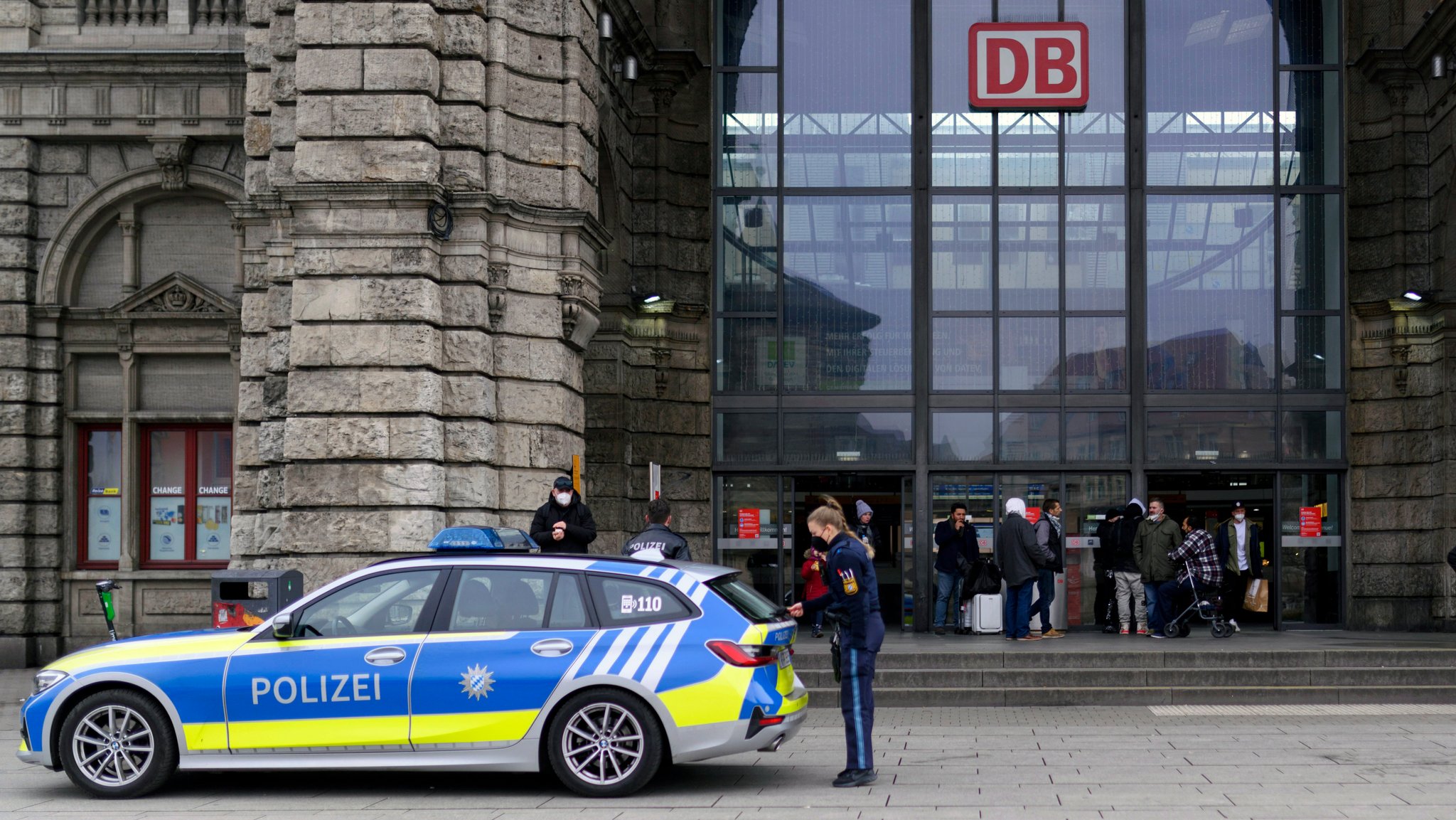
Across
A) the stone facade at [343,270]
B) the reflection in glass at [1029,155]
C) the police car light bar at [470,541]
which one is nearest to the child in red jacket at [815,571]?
the stone facade at [343,270]

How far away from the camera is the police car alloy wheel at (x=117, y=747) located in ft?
31.1

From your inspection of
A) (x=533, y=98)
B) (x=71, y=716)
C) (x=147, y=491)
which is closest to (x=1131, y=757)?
(x=71, y=716)

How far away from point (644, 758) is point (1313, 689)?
26.5 feet

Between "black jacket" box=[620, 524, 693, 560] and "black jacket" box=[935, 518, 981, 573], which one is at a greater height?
"black jacket" box=[620, 524, 693, 560]

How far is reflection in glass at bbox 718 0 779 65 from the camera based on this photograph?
73.0 feet

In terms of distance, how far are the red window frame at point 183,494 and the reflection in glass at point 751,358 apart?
6.72 m

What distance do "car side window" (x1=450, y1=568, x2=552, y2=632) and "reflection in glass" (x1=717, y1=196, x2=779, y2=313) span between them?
41.7ft

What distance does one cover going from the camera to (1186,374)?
21562 mm

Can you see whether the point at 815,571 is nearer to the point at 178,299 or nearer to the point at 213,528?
the point at 213,528

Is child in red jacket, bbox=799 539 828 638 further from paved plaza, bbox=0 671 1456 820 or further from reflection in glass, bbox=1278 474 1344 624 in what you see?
reflection in glass, bbox=1278 474 1344 624

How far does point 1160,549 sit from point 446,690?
37.3ft

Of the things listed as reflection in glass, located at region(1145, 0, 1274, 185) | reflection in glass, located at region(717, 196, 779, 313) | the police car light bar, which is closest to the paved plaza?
the police car light bar

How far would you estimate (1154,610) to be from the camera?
18875mm

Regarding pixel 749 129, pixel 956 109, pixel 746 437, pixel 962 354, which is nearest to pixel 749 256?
pixel 749 129
